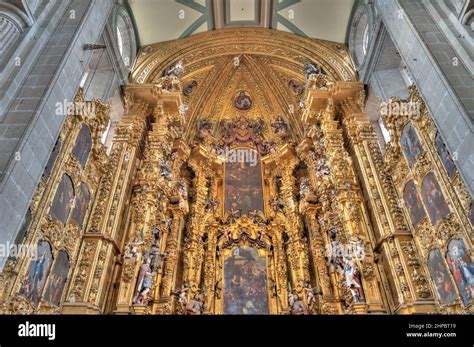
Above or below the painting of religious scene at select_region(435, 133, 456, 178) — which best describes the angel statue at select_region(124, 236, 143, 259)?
below

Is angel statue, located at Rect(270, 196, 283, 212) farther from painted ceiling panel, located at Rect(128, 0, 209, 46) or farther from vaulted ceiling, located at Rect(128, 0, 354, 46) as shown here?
A: painted ceiling panel, located at Rect(128, 0, 209, 46)

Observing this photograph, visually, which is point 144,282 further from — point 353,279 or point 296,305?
point 353,279

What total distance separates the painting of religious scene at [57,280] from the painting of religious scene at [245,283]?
6.30 m

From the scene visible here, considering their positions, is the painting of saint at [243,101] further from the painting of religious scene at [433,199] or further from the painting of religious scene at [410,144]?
the painting of religious scene at [433,199]

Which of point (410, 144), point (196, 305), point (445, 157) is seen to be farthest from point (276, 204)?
point (445, 157)

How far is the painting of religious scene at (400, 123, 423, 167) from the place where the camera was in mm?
11570

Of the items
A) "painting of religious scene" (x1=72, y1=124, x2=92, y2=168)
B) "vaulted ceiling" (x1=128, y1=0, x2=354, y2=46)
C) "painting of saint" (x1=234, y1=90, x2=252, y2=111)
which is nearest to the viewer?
"painting of religious scene" (x1=72, y1=124, x2=92, y2=168)

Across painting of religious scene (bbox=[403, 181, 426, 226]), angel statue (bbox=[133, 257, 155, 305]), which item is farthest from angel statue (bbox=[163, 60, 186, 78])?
painting of religious scene (bbox=[403, 181, 426, 226])

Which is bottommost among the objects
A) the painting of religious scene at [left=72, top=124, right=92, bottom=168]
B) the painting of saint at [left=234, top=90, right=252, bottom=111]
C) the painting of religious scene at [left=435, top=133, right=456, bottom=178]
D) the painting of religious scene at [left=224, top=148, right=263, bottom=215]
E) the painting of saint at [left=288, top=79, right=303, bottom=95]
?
the painting of religious scene at [left=435, top=133, right=456, bottom=178]

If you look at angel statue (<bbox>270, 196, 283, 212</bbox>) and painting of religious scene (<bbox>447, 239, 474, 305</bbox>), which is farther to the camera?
angel statue (<bbox>270, 196, 283, 212</bbox>)

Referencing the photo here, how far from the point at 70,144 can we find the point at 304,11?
40.3 ft

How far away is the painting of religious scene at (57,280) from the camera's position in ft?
31.8

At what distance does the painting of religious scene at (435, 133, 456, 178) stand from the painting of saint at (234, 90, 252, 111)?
12.0 metres

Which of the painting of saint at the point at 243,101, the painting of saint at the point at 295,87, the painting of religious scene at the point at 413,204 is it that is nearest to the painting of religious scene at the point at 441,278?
the painting of religious scene at the point at 413,204
